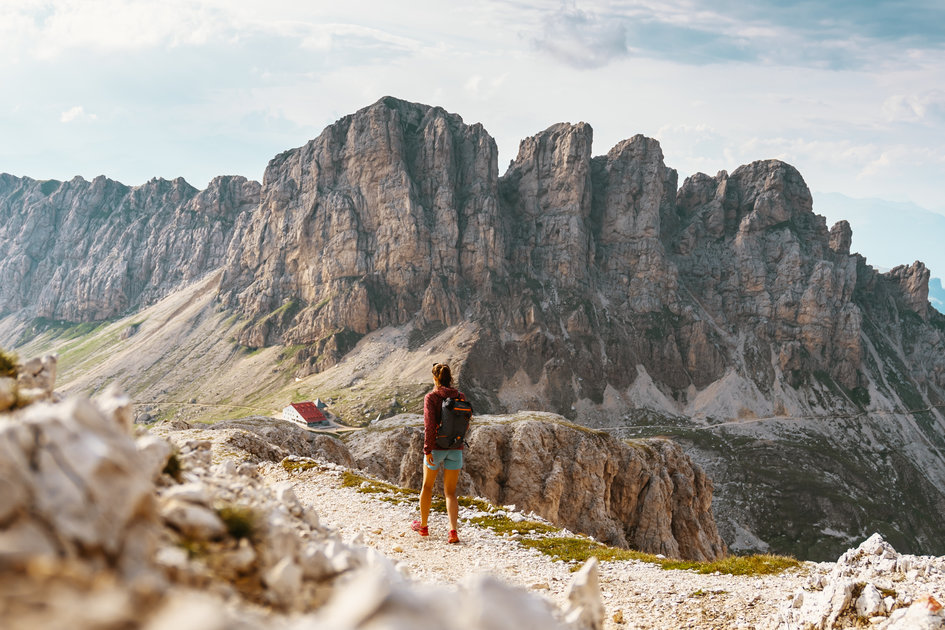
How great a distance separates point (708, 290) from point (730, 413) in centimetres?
5201

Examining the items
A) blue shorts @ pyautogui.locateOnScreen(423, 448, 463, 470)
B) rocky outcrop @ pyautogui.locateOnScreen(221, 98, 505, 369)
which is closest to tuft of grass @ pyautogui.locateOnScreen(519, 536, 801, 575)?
blue shorts @ pyautogui.locateOnScreen(423, 448, 463, 470)

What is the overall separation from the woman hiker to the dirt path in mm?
817

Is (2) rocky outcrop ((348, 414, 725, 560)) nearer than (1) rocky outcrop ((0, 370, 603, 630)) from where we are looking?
No

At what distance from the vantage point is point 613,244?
194 m

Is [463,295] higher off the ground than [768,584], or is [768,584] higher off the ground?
[463,295]

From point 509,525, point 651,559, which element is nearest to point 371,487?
point 509,525

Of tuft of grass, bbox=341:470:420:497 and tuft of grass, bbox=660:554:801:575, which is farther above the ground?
tuft of grass, bbox=660:554:801:575

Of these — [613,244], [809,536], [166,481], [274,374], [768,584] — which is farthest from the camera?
[613,244]

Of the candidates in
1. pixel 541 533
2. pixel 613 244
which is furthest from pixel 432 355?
pixel 541 533

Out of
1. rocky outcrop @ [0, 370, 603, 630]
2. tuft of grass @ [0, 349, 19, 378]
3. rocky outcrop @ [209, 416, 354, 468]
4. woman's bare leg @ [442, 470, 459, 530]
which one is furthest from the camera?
rocky outcrop @ [209, 416, 354, 468]

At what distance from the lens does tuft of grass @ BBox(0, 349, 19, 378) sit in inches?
370

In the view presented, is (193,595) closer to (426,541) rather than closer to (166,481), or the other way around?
(166,481)

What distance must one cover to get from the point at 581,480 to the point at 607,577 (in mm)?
44423

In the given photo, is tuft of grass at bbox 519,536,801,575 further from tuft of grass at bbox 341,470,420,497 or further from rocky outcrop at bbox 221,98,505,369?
rocky outcrop at bbox 221,98,505,369
